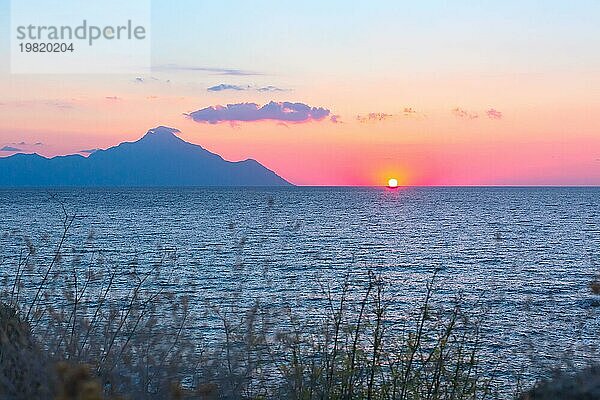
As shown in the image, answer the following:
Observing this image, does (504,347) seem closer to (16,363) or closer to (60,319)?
(60,319)

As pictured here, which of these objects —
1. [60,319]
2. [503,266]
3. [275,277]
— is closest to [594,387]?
[60,319]

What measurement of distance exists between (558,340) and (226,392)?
1683 centimetres

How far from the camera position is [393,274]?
3888 cm

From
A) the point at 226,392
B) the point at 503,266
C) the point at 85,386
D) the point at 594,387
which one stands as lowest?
the point at 503,266

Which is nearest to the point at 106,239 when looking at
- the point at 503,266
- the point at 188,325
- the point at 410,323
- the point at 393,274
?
the point at 393,274

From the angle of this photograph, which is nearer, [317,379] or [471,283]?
[317,379]

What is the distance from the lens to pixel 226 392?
711 centimetres

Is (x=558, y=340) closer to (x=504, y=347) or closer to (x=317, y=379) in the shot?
(x=504, y=347)

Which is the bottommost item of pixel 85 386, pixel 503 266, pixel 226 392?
pixel 503 266

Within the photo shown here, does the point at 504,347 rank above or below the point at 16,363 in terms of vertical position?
below

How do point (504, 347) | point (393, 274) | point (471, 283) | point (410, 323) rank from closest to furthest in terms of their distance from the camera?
1. point (504, 347)
2. point (410, 323)
3. point (471, 283)
4. point (393, 274)

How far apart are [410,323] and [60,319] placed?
54.7ft

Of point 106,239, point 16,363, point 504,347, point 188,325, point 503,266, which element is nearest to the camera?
point 16,363

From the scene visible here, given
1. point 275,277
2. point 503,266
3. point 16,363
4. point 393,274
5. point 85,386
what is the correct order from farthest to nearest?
point 503,266 → point 393,274 → point 275,277 → point 16,363 → point 85,386
